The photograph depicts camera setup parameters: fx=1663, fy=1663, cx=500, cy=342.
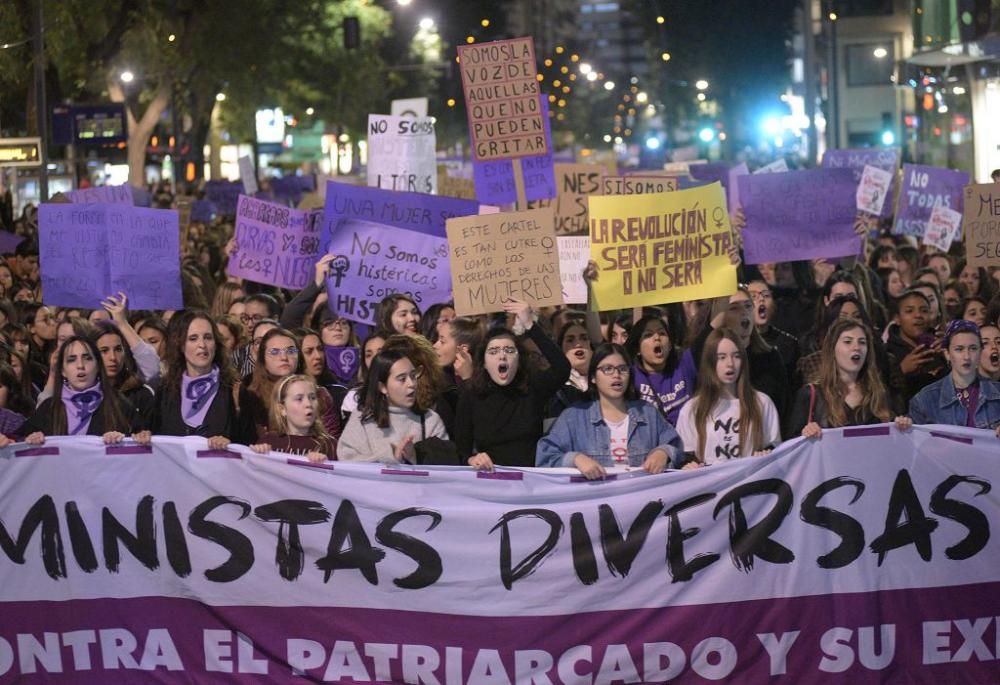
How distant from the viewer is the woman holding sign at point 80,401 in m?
7.45

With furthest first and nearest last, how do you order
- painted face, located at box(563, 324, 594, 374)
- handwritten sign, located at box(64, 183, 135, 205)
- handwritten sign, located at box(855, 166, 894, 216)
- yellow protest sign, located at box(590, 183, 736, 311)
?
handwritten sign, located at box(855, 166, 894, 216) < handwritten sign, located at box(64, 183, 135, 205) < yellow protest sign, located at box(590, 183, 736, 311) < painted face, located at box(563, 324, 594, 374)

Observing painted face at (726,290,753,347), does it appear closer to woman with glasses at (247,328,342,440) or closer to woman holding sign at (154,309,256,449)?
woman with glasses at (247,328,342,440)

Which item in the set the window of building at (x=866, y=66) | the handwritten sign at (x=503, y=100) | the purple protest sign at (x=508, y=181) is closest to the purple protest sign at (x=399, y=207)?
the handwritten sign at (x=503, y=100)

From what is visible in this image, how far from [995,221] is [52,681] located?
705cm

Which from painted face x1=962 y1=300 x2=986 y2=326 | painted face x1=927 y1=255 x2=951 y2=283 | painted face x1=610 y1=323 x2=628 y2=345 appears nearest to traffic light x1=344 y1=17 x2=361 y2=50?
painted face x1=927 y1=255 x2=951 y2=283

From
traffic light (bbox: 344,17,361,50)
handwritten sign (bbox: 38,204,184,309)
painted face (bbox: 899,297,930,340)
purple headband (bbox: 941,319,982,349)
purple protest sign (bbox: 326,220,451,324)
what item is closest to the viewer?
purple headband (bbox: 941,319,982,349)

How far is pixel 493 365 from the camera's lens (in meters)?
7.40

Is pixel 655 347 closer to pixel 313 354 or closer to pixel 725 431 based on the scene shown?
pixel 725 431

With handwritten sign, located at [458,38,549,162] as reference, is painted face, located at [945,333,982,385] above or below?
below

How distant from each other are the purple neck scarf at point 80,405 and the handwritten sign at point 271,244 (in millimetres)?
4647

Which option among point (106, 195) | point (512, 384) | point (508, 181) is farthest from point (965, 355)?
point (106, 195)

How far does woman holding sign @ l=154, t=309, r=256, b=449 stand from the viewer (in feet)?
25.3

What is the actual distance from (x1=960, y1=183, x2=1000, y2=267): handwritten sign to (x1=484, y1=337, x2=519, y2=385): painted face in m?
4.62

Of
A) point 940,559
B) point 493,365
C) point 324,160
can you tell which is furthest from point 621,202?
point 324,160
